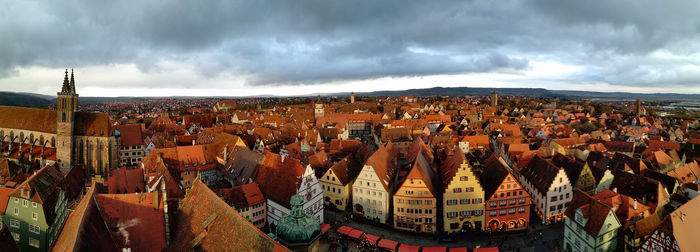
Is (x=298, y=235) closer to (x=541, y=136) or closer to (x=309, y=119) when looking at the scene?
(x=541, y=136)

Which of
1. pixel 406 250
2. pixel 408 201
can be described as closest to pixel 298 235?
pixel 406 250

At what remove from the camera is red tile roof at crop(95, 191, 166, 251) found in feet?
66.7

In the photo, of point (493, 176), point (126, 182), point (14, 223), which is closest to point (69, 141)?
point (126, 182)

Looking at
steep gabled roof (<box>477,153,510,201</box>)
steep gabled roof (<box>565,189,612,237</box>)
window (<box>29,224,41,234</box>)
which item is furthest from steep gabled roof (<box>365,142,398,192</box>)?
window (<box>29,224,41,234</box>)

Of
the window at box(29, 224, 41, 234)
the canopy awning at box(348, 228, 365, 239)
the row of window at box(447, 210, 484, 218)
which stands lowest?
the canopy awning at box(348, 228, 365, 239)

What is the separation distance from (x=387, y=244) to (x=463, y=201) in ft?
35.2

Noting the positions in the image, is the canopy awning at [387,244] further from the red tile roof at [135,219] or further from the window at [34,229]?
the window at [34,229]

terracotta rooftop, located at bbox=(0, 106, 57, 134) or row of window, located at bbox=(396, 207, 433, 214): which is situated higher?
terracotta rooftop, located at bbox=(0, 106, 57, 134)

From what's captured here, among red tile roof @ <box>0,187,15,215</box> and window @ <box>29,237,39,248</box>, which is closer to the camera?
window @ <box>29,237,39,248</box>

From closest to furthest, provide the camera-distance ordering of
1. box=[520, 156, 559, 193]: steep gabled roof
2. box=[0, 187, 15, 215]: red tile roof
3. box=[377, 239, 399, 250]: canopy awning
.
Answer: box=[0, 187, 15, 215]: red tile roof → box=[377, 239, 399, 250]: canopy awning → box=[520, 156, 559, 193]: steep gabled roof

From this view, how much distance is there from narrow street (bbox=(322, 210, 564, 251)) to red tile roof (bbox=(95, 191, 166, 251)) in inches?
799

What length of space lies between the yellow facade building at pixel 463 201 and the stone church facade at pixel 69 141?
53.3 m

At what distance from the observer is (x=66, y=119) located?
63.6m

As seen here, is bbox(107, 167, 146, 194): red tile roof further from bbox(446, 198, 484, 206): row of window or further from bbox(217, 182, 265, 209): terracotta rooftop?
bbox(446, 198, 484, 206): row of window
